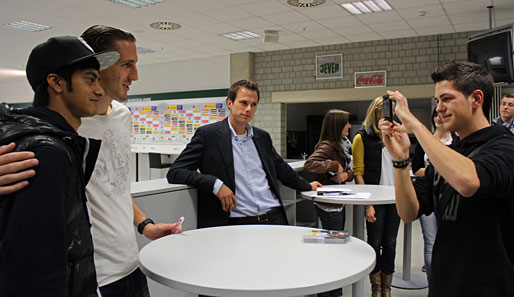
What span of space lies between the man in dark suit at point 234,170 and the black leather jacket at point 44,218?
143cm

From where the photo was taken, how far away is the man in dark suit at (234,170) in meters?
2.46

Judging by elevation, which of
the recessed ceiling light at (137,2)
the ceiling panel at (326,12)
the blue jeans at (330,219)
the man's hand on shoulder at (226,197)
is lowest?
the blue jeans at (330,219)

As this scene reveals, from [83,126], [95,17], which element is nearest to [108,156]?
[83,126]

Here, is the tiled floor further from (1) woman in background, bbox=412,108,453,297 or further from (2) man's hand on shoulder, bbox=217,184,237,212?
(2) man's hand on shoulder, bbox=217,184,237,212

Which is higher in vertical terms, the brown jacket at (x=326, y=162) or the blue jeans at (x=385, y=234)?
the brown jacket at (x=326, y=162)

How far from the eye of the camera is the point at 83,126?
4.87ft

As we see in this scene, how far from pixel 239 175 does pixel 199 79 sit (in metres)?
8.02

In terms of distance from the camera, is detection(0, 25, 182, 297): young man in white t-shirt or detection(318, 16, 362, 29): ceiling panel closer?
detection(0, 25, 182, 297): young man in white t-shirt

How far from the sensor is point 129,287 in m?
1.45

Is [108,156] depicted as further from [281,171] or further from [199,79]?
[199,79]

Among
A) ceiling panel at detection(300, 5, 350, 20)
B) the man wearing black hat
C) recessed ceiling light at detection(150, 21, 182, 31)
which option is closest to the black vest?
the man wearing black hat

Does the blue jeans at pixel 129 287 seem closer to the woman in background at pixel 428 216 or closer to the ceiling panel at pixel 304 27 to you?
the woman in background at pixel 428 216

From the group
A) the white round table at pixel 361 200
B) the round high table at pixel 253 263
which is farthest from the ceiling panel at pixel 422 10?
the round high table at pixel 253 263

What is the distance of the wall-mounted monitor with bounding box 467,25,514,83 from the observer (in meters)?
5.45
